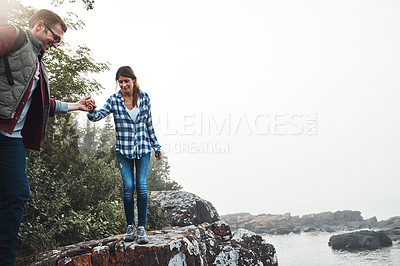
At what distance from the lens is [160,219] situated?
865 cm

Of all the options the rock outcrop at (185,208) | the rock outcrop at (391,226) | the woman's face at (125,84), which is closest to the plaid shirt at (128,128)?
the woman's face at (125,84)

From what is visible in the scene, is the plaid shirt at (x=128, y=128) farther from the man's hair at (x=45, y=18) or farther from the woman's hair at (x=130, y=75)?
the man's hair at (x=45, y=18)

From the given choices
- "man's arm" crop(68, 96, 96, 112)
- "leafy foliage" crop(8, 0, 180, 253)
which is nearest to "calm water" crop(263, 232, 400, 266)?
"leafy foliage" crop(8, 0, 180, 253)

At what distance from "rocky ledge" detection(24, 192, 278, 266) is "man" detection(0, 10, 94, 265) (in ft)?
6.52

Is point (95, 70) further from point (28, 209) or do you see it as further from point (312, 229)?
point (312, 229)

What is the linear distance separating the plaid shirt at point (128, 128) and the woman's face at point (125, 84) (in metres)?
0.12

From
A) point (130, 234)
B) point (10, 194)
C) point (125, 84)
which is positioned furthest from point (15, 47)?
point (130, 234)

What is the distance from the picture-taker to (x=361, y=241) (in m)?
23.7

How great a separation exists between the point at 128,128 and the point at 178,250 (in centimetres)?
176

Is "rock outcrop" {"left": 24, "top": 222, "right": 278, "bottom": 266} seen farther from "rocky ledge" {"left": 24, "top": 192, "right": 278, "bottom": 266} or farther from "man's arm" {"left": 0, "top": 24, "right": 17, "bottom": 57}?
"man's arm" {"left": 0, "top": 24, "right": 17, "bottom": 57}

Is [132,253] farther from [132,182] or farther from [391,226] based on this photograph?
[391,226]

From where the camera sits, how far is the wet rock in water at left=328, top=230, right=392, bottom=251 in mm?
23464

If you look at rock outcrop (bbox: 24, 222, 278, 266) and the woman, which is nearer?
rock outcrop (bbox: 24, 222, 278, 266)

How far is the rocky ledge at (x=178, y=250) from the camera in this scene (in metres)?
3.75
